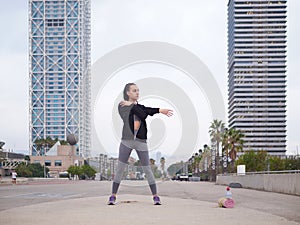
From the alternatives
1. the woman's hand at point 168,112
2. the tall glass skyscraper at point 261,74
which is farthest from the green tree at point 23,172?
the tall glass skyscraper at point 261,74

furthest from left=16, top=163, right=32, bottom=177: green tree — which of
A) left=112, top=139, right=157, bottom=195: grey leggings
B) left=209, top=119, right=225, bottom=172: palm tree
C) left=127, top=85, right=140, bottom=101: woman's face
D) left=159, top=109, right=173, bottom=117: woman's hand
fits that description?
left=159, top=109, right=173, bottom=117: woman's hand

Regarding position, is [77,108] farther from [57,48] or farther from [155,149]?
[155,149]

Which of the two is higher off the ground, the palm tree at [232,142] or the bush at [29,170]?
the palm tree at [232,142]

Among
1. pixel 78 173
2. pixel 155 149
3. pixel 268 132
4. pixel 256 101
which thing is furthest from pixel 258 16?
pixel 155 149

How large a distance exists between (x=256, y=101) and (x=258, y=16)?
127ft

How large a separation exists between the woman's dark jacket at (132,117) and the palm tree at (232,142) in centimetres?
6217

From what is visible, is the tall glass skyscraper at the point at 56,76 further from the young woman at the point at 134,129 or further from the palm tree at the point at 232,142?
the young woman at the point at 134,129

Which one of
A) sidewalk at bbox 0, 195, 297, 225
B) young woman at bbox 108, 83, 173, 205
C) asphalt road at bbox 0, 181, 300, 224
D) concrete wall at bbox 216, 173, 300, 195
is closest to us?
sidewalk at bbox 0, 195, 297, 225

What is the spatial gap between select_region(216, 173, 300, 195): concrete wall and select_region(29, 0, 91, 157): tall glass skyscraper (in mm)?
165616

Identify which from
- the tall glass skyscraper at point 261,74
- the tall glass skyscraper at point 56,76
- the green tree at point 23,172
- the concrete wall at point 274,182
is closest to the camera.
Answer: the concrete wall at point 274,182

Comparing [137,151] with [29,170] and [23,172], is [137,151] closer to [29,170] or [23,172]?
[23,172]

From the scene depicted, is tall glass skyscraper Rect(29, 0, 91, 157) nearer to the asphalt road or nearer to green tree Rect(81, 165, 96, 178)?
green tree Rect(81, 165, 96, 178)

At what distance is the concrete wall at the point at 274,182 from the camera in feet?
61.2

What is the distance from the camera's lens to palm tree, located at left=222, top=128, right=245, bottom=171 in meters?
71.4
